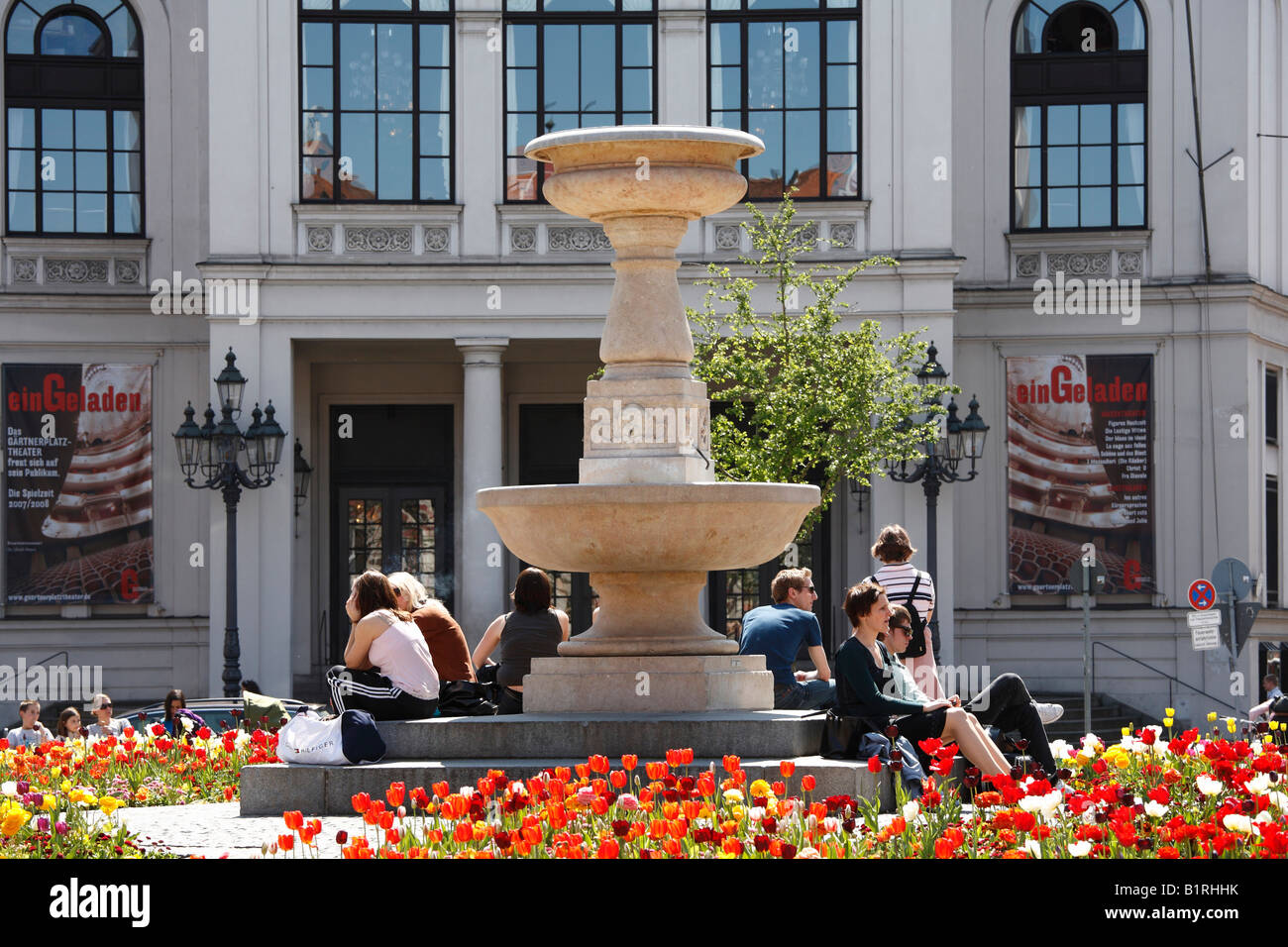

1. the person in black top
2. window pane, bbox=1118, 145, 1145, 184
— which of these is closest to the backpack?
the person in black top

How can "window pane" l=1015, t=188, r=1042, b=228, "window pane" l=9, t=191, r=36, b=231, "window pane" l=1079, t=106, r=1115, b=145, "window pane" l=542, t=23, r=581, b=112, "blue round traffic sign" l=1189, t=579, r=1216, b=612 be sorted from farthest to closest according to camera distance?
1. "window pane" l=1015, t=188, r=1042, b=228
2. "window pane" l=1079, t=106, r=1115, b=145
3. "window pane" l=9, t=191, r=36, b=231
4. "window pane" l=542, t=23, r=581, b=112
5. "blue round traffic sign" l=1189, t=579, r=1216, b=612

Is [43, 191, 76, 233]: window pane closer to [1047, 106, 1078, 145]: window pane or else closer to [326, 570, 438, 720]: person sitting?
[1047, 106, 1078, 145]: window pane

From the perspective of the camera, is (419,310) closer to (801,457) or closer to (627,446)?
(801,457)

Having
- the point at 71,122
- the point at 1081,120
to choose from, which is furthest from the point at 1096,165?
the point at 71,122

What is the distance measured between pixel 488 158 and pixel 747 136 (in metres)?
14.5

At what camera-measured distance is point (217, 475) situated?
83.0 ft

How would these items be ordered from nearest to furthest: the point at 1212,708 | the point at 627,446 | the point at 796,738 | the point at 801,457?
the point at 796,738, the point at 627,446, the point at 801,457, the point at 1212,708

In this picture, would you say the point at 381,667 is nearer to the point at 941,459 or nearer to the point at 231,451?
the point at 231,451

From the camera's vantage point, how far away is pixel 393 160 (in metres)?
26.3

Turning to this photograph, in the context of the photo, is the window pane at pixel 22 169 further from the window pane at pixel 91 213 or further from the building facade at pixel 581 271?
the window pane at pixel 91 213

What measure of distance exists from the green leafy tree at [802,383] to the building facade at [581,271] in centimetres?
172

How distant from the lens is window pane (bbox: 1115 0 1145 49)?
1155 inches

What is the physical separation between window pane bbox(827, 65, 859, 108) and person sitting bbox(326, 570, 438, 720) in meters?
16.9

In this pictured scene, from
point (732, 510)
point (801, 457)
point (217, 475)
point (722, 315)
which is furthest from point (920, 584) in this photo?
point (217, 475)
